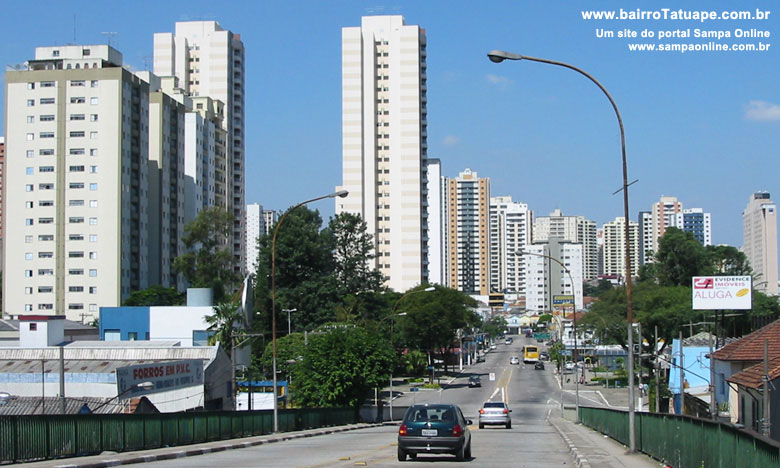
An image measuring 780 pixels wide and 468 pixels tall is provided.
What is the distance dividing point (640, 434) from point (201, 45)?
136663 mm

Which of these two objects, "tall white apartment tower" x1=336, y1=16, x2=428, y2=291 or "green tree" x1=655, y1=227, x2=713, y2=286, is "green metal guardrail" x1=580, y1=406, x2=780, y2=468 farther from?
"tall white apartment tower" x1=336, y1=16, x2=428, y2=291

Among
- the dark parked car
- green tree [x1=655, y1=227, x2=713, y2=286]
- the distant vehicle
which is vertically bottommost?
the distant vehicle

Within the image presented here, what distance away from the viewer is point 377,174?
5694 inches

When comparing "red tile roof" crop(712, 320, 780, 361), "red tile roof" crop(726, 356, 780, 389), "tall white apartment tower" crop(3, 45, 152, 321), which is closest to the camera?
"red tile roof" crop(726, 356, 780, 389)

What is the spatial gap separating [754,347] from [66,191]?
289 ft

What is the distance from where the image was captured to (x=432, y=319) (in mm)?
111125

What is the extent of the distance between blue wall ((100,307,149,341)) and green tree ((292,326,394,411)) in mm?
28499

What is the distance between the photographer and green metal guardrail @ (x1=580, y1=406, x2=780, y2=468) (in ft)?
34.7

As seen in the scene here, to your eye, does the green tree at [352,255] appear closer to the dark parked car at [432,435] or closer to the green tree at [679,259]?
the green tree at [679,259]

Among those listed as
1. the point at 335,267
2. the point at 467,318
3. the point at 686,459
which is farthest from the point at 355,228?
the point at 686,459

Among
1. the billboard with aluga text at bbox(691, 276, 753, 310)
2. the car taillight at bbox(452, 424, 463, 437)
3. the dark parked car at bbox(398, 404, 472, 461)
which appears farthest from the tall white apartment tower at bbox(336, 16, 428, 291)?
the car taillight at bbox(452, 424, 463, 437)

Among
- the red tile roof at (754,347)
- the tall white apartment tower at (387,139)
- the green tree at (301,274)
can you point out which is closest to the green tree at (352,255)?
the green tree at (301,274)

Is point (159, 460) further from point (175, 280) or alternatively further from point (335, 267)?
point (175, 280)

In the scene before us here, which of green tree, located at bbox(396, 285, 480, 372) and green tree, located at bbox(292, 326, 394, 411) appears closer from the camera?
green tree, located at bbox(292, 326, 394, 411)
